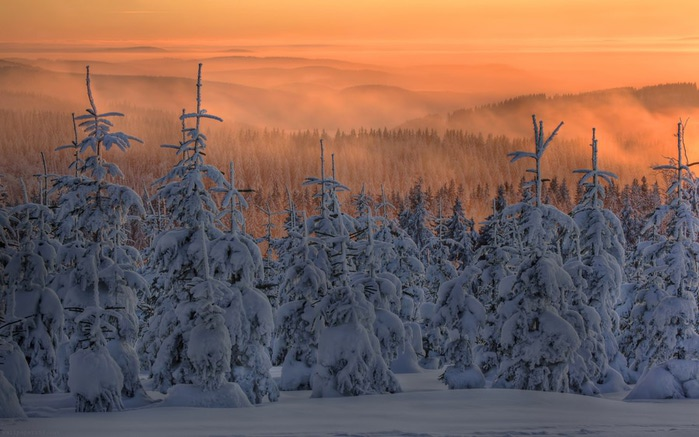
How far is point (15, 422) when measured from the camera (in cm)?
2272

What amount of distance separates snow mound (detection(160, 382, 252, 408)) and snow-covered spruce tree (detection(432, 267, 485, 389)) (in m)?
12.4

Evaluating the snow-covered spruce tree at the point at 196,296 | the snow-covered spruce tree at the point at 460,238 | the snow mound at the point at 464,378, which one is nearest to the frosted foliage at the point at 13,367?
the snow-covered spruce tree at the point at 196,296

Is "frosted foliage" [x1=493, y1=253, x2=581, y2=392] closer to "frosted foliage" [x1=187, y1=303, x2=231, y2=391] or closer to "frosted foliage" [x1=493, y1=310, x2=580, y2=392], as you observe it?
"frosted foliage" [x1=493, y1=310, x2=580, y2=392]

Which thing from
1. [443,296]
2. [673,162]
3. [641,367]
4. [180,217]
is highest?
[673,162]

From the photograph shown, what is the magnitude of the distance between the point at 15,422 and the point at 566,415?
15093mm

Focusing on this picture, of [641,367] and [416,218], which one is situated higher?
[416,218]

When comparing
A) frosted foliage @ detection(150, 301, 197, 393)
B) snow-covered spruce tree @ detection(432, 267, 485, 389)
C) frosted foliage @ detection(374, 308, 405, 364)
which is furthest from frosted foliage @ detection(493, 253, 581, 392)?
frosted foliage @ detection(150, 301, 197, 393)

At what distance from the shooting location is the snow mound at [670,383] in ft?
118

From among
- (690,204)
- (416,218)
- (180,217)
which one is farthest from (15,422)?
(416,218)

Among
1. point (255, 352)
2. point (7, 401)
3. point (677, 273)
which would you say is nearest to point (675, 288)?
point (677, 273)

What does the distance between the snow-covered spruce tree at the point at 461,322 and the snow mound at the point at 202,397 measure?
12.4 meters

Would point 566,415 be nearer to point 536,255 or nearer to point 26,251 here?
point 536,255

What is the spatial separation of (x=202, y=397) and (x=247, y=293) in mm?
4650

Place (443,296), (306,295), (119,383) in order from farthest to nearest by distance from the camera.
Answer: (443,296), (306,295), (119,383)
